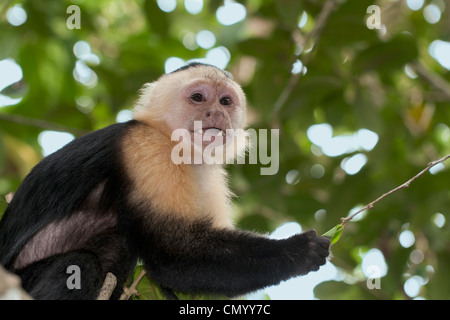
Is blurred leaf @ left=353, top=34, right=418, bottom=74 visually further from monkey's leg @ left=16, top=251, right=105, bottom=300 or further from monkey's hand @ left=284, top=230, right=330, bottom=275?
monkey's leg @ left=16, top=251, right=105, bottom=300

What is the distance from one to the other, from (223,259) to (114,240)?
0.76 meters

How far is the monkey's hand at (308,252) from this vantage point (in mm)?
3809

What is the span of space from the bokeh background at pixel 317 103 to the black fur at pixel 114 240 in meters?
1.81

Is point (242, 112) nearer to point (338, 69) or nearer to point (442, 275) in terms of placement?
point (338, 69)

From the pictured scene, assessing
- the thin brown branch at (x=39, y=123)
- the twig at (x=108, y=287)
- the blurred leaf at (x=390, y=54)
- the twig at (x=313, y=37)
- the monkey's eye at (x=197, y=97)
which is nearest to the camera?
the twig at (x=108, y=287)

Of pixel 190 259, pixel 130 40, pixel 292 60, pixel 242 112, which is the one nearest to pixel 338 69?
pixel 292 60

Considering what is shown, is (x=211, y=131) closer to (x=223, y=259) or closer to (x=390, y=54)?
(x=223, y=259)

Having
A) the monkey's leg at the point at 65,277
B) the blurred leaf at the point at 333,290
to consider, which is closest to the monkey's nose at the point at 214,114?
the monkey's leg at the point at 65,277

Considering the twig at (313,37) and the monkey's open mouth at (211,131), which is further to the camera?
the twig at (313,37)

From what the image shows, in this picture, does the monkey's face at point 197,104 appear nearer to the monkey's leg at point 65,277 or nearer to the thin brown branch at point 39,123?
the monkey's leg at point 65,277

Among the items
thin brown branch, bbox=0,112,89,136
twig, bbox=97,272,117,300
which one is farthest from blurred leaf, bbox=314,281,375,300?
thin brown branch, bbox=0,112,89,136

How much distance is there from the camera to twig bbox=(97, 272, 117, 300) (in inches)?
136

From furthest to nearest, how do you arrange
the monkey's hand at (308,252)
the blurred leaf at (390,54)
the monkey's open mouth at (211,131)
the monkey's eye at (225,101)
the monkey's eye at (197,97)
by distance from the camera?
the blurred leaf at (390,54), the monkey's eye at (225,101), the monkey's eye at (197,97), the monkey's open mouth at (211,131), the monkey's hand at (308,252)

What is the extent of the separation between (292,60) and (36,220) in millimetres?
3270
